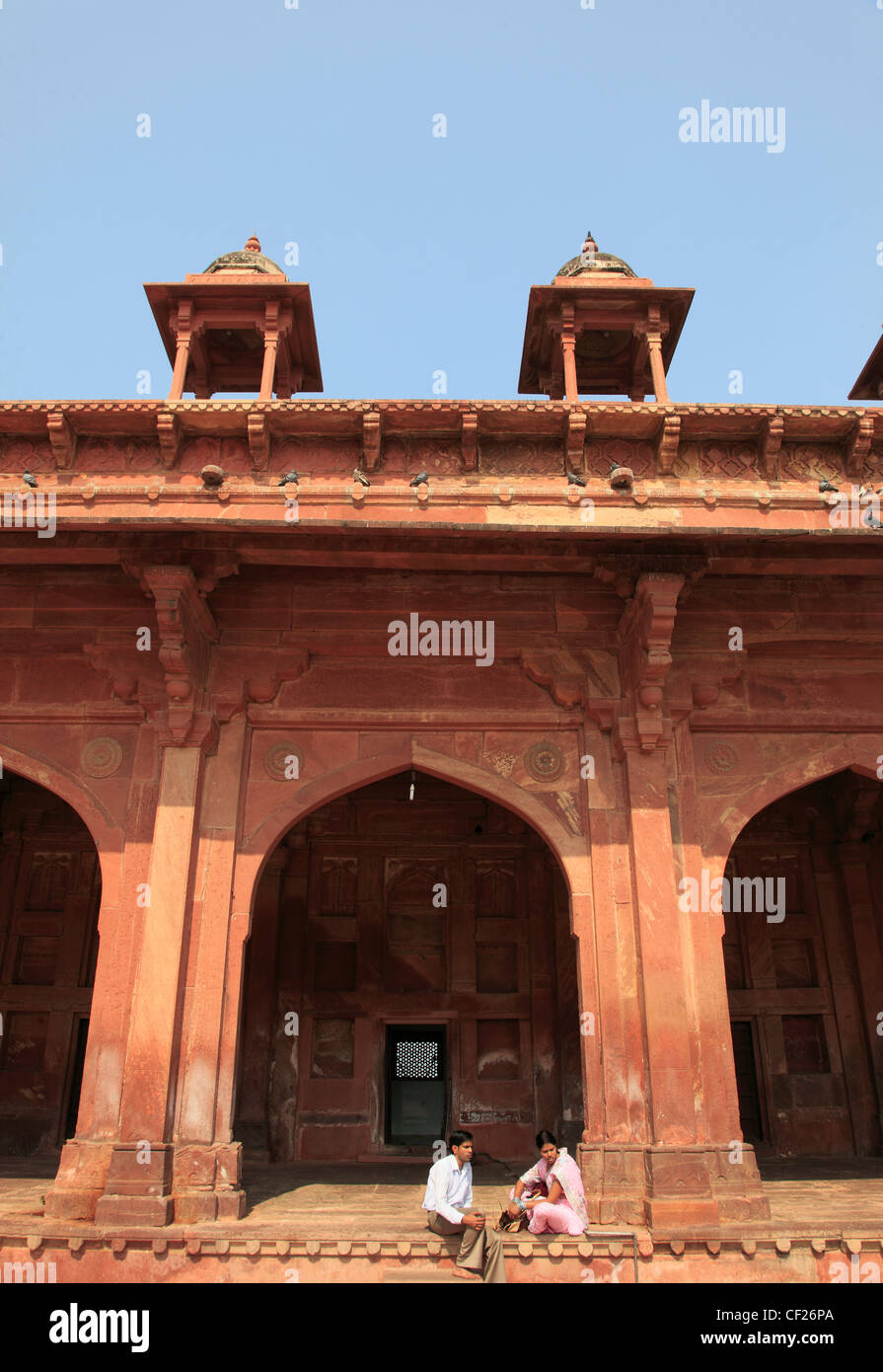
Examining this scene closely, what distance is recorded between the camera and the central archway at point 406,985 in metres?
9.95

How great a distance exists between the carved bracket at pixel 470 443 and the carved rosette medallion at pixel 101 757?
371 cm

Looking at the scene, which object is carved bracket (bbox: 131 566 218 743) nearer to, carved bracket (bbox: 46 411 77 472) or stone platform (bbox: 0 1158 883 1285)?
carved bracket (bbox: 46 411 77 472)

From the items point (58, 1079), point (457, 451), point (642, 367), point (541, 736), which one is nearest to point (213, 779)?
point (541, 736)

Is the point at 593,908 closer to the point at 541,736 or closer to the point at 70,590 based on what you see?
the point at 541,736

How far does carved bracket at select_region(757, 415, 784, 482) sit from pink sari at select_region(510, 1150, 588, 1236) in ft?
18.2

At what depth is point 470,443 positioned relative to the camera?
796 centimetres

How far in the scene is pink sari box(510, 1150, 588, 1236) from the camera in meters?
5.94

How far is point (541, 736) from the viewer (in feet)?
26.5

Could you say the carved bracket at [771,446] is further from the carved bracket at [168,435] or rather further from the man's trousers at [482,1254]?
the man's trousers at [482,1254]

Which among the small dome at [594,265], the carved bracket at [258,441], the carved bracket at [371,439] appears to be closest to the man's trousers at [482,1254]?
the carved bracket at [371,439]

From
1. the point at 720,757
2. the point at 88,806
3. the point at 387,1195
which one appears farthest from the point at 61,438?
the point at 387,1195

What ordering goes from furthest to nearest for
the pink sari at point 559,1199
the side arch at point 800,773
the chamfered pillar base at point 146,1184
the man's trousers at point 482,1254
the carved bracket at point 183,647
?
the side arch at point 800,773 → the carved bracket at point 183,647 → the chamfered pillar base at point 146,1184 → the pink sari at point 559,1199 → the man's trousers at point 482,1254

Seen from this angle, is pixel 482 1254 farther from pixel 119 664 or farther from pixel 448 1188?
pixel 119 664
